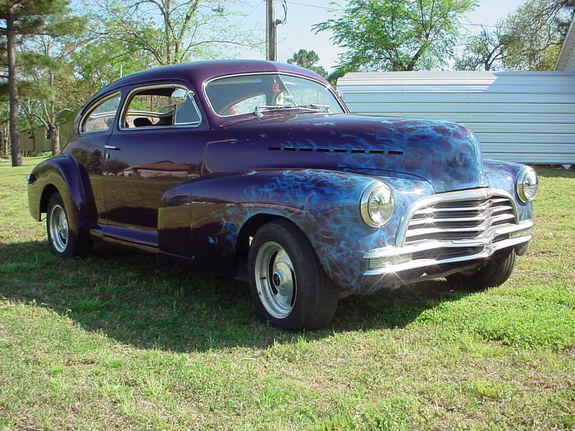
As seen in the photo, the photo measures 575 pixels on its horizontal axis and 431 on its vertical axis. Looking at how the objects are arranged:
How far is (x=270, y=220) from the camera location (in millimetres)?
4039

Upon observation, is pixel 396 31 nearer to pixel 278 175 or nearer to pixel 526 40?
pixel 526 40

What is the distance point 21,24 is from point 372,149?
1011 inches

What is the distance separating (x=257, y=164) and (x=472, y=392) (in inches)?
82.0

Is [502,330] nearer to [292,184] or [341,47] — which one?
[292,184]

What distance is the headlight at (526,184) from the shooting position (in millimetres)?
4578

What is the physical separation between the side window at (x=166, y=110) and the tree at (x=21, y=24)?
70.9 feet

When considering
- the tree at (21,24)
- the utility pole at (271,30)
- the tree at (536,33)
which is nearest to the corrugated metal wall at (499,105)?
the utility pole at (271,30)

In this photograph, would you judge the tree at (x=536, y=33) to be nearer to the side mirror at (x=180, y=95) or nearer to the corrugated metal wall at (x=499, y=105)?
the corrugated metal wall at (x=499, y=105)

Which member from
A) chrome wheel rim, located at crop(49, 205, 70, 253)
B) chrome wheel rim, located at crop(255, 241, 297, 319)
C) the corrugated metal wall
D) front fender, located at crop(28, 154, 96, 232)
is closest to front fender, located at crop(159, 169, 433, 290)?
chrome wheel rim, located at crop(255, 241, 297, 319)

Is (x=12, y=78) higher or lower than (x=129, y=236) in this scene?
higher

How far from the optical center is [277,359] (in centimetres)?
345

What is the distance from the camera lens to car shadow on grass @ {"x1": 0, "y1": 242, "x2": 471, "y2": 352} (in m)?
3.89

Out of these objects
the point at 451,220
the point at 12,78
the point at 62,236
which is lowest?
the point at 62,236

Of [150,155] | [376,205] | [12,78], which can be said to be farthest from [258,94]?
[12,78]
